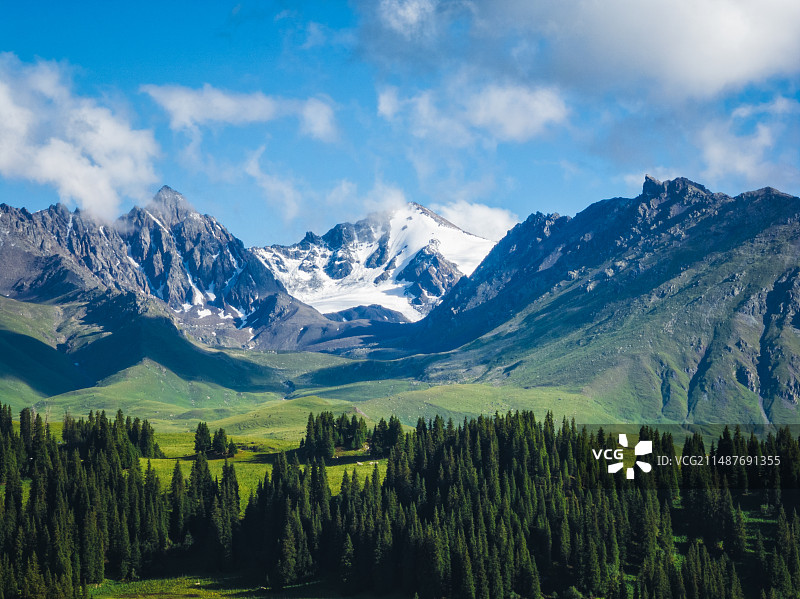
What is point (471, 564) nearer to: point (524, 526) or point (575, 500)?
point (524, 526)

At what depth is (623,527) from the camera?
184 m

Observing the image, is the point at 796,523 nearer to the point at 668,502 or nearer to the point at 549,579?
the point at 668,502

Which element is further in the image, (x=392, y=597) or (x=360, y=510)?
(x=360, y=510)

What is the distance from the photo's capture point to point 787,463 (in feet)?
631

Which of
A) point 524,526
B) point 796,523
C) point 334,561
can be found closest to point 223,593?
point 334,561

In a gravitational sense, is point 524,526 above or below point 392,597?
above

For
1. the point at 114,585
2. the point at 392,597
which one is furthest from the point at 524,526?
the point at 114,585

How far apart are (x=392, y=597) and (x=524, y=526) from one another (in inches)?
1215

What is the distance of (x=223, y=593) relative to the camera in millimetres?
181375

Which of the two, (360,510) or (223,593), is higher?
(360,510)

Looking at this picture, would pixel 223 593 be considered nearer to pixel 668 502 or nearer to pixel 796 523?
pixel 668 502

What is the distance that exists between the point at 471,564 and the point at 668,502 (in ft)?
159

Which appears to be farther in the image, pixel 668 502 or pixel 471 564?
pixel 668 502

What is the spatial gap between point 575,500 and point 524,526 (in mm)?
13400
